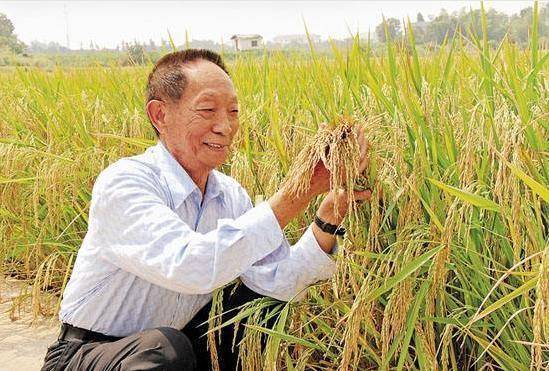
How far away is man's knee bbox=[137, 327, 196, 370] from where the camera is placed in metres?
2.11

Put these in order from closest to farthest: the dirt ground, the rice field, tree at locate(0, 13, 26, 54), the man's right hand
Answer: the rice field → the man's right hand → the dirt ground → tree at locate(0, 13, 26, 54)

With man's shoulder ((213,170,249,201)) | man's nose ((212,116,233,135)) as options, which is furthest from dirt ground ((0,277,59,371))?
man's nose ((212,116,233,135))

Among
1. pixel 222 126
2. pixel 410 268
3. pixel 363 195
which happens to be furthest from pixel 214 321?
pixel 410 268

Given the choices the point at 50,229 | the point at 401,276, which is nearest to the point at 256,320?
the point at 401,276

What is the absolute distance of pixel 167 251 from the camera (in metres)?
1.97

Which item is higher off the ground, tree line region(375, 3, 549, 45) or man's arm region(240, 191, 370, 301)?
tree line region(375, 3, 549, 45)

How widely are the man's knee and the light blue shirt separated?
142mm

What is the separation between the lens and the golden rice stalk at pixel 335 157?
1.78m

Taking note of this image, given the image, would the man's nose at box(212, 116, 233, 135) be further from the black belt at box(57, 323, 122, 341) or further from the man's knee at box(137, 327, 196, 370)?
the black belt at box(57, 323, 122, 341)

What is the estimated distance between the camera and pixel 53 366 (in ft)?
7.62

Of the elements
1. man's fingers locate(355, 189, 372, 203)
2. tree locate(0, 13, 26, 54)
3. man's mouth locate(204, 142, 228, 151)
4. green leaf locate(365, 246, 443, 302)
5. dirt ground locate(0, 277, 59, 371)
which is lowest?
dirt ground locate(0, 277, 59, 371)

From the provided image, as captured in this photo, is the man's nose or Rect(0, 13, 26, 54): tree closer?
the man's nose

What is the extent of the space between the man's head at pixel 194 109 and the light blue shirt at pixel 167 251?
71 millimetres

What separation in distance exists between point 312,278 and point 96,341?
73 centimetres
